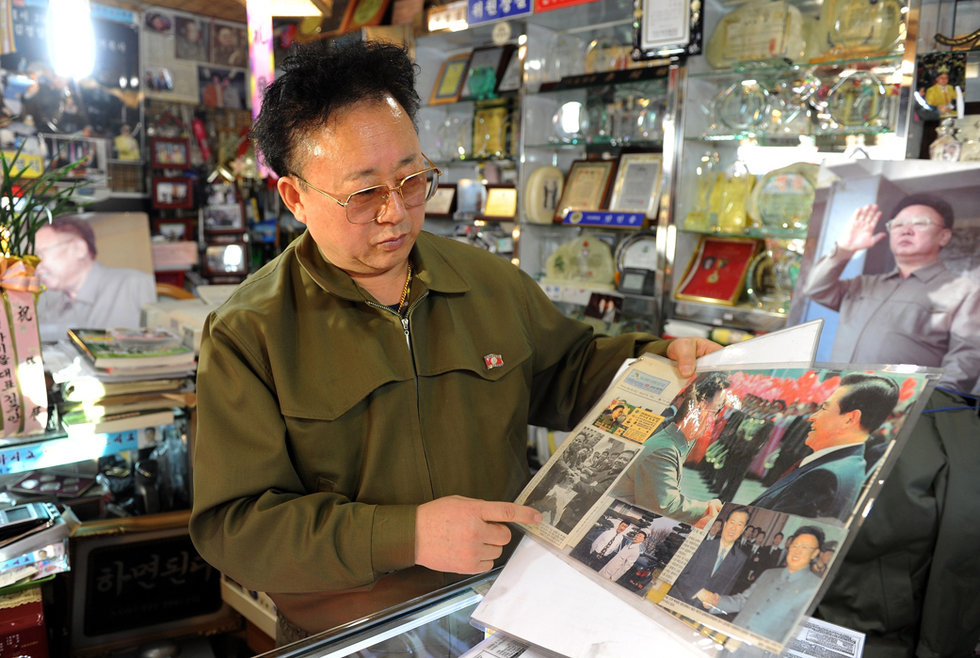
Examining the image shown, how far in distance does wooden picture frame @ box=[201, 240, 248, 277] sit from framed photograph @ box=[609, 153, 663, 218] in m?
3.08

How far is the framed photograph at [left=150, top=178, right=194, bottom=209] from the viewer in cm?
525

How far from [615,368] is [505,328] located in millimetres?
243

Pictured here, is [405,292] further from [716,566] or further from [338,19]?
[338,19]

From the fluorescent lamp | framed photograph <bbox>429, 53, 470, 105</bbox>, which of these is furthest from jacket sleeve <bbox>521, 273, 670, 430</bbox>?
the fluorescent lamp

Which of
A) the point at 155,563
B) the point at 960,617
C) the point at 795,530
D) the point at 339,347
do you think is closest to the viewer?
the point at 795,530

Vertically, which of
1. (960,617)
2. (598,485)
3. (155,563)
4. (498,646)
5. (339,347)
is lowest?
(155,563)

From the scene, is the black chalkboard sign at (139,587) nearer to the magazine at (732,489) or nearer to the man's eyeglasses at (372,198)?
the man's eyeglasses at (372,198)

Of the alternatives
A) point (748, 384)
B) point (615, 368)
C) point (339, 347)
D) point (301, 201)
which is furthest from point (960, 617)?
point (301, 201)

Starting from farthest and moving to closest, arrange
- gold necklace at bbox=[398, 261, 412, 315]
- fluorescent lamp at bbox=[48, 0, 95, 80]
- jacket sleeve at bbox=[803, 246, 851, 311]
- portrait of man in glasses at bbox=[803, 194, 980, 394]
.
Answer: fluorescent lamp at bbox=[48, 0, 95, 80] → jacket sleeve at bbox=[803, 246, 851, 311] → portrait of man in glasses at bbox=[803, 194, 980, 394] → gold necklace at bbox=[398, 261, 412, 315]

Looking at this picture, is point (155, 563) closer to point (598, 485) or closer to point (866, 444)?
point (598, 485)

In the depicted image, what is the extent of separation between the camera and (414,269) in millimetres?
1397

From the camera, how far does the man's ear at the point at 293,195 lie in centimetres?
126

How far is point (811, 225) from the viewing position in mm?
2328

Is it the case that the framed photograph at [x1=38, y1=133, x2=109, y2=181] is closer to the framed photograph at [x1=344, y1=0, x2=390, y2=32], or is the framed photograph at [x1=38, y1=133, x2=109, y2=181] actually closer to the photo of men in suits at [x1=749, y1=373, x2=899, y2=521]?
the framed photograph at [x1=344, y1=0, x2=390, y2=32]
